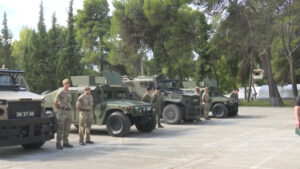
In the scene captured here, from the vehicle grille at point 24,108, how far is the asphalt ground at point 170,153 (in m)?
0.90

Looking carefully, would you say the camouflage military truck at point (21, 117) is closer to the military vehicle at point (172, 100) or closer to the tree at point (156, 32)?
the military vehicle at point (172, 100)

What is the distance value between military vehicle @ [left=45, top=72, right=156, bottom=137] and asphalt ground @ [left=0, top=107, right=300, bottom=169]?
464 mm

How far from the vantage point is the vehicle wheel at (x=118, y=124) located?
1190 cm

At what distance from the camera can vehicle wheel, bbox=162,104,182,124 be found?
1631 centimetres

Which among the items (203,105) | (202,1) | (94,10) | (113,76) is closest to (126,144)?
(113,76)

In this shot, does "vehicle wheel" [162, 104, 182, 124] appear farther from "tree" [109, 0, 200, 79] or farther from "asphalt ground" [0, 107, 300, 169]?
"tree" [109, 0, 200, 79]

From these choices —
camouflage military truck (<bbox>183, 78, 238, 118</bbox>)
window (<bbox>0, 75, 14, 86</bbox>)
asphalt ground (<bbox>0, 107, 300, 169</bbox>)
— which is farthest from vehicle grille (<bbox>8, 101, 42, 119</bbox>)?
camouflage military truck (<bbox>183, 78, 238, 118</bbox>)

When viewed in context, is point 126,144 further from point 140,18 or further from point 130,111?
point 140,18

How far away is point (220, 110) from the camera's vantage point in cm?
2008

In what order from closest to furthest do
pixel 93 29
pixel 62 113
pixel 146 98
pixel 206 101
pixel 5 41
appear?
pixel 62 113 < pixel 146 98 < pixel 206 101 < pixel 93 29 < pixel 5 41

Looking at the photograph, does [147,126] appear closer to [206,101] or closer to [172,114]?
[172,114]

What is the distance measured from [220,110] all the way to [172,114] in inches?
173

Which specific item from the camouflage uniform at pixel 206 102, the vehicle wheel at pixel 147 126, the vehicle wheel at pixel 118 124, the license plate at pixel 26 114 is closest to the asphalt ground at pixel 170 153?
the vehicle wheel at pixel 118 124

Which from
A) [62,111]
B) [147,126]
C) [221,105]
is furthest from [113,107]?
[221,105]
